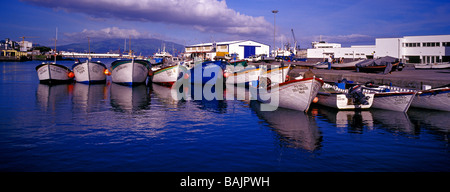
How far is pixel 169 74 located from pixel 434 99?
1045 inches

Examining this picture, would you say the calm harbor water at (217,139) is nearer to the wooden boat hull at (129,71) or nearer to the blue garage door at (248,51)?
the wooden boat hull at (129,71)

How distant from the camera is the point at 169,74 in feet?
127

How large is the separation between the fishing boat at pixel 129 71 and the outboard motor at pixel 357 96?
79.1 ft

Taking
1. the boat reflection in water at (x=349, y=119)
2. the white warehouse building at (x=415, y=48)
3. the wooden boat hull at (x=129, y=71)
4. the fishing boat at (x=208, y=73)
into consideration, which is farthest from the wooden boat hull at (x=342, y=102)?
the white warehouse building at (x=415, y=48)

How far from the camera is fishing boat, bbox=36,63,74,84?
1517 inches

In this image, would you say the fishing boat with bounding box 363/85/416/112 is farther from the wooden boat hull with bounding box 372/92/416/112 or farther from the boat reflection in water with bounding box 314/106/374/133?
the boat reflection in water with bounding box 314/106/374/133

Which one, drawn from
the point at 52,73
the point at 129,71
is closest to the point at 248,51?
the point at 129,71

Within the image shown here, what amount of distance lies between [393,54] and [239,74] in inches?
1929

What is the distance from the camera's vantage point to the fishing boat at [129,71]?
37188mm

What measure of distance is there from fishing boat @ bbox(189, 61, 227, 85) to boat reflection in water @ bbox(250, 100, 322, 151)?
1592 centimetres

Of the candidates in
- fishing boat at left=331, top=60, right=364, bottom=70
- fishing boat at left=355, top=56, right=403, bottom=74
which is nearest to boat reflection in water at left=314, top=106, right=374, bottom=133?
fishing boat at left=355, top=56, right=403, bottom=74

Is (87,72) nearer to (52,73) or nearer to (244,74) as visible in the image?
(52,73)

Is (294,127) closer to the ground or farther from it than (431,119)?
closer to the ground
